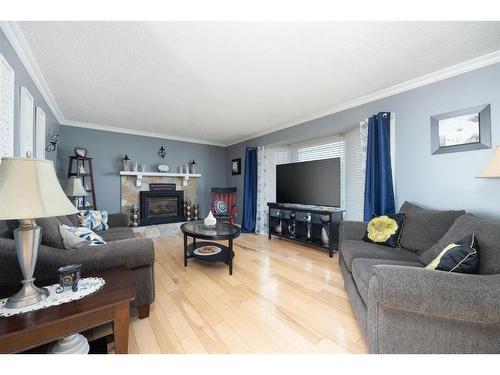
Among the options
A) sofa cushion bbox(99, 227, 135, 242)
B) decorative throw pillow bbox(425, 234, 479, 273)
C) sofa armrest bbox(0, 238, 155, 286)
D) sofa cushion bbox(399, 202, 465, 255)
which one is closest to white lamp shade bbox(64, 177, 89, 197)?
sofa cushion bbox(99, 227, 135, 242)

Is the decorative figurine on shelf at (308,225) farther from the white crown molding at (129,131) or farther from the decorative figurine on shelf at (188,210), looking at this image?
the white crown molding at (129,131)

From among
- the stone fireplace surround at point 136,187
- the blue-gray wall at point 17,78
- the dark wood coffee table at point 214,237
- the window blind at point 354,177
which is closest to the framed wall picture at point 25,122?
the blue-gray wall at point 17,78

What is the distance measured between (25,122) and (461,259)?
11.7ft

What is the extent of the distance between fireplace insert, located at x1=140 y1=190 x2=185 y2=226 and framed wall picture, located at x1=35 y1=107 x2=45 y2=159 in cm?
193

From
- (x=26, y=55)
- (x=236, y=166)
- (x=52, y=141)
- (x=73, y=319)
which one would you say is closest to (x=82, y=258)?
(x=73, y=319)

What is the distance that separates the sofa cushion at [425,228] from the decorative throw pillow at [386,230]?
5 cm

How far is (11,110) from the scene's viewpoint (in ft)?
5.23

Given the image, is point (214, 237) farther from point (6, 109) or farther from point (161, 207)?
point (161, 207)

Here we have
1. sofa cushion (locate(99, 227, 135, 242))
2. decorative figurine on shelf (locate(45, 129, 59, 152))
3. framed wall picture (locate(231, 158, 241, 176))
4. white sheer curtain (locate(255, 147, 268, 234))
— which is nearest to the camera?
sofa cushion (locate(99, 227, 135, 242))

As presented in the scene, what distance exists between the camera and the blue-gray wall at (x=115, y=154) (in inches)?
146

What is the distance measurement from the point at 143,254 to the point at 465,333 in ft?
6.27

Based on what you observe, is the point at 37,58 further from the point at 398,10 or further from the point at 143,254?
the point at 398,10

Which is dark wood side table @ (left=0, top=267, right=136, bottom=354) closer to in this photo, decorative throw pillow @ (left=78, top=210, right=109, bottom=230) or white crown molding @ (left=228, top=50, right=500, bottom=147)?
decorative throw pillow @ (left=78, top=210, right=109, bottom=230)

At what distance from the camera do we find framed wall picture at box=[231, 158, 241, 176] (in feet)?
16.9
